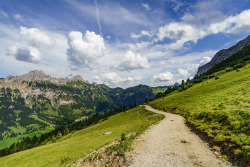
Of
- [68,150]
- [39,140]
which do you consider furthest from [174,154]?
[39,140]

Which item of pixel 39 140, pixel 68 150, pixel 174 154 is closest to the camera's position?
pixel 174 154

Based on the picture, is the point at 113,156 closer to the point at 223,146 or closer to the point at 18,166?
the point at 223,146

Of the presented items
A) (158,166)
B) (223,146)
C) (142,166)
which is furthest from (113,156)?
(223,146)

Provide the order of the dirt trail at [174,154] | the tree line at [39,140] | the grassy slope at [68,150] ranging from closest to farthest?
1. the dirt trail at [174,154]
2. the grassy slope at [68,150]
3. the tree line at [39,140]

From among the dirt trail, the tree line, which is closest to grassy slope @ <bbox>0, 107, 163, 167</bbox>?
the dirt trail

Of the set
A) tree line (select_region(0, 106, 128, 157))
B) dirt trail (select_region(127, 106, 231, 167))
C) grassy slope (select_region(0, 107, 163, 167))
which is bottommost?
tree line (select_region(0, 106, 128, 157))

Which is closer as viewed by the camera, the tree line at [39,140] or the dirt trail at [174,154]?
the dirt trail at [174,154]

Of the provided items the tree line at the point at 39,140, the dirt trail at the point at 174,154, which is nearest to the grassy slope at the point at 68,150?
the dirt trail at the point at 174,154

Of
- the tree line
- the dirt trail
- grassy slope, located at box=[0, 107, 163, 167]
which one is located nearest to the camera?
the dirt trail

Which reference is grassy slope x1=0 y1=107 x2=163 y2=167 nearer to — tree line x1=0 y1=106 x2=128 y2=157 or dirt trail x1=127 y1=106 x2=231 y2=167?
dirt trail x1=127 y1=106 x2=231 y2=167

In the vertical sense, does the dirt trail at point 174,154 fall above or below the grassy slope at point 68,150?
above

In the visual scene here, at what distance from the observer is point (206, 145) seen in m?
16.7

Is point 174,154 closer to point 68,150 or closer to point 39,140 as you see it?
point 68,150

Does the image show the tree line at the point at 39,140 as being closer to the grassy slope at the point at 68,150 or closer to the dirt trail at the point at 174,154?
the grassy slope at the point at 68,150
